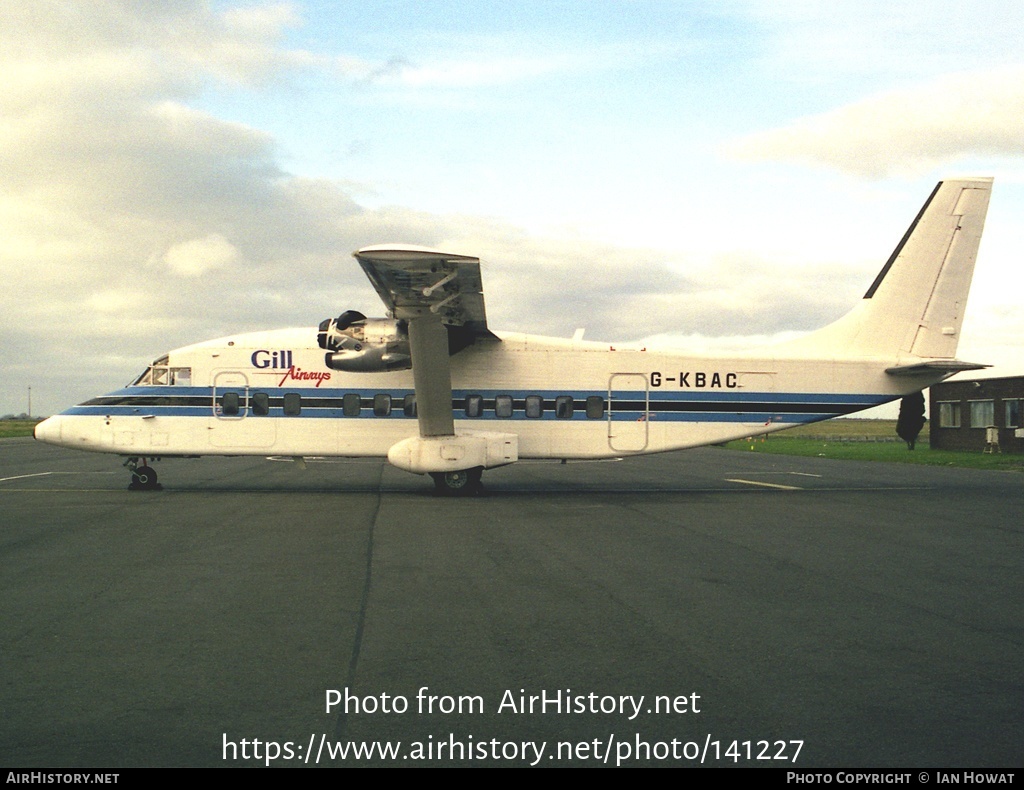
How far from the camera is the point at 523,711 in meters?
5.27

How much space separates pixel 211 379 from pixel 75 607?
518 inches

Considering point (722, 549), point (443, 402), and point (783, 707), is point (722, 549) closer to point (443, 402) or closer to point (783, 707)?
point (783, 707)

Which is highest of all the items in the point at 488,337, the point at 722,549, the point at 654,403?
the point at 488,337

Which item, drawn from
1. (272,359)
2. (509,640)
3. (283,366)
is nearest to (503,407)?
(283,366)

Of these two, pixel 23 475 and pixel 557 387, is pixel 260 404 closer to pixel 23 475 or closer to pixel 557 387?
pixel 557 387

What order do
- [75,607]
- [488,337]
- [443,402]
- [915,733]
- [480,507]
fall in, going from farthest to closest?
1. [488,337]
2. [443,402]
3. [480,507]
4. [75,607]
5. [915,733]

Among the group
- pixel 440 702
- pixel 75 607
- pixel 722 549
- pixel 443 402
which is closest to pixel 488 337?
pixel 443 402

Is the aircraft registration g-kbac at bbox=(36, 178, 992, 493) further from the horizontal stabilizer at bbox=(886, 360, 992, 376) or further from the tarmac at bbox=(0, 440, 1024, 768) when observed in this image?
the tarmac at bbox=(0, 440, 1024, 768)

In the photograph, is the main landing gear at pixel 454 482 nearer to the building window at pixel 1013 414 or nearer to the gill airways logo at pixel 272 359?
the gill airways logo at pixel 272 359

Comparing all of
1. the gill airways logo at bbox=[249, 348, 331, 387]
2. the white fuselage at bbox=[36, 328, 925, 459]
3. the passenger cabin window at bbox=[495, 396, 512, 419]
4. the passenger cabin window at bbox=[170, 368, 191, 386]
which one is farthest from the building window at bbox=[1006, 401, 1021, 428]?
the passenger cabin window at bbox=[170, 368, 191, 386]

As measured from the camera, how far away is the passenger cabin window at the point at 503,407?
66.9 ft

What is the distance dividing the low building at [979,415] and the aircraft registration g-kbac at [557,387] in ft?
76.6

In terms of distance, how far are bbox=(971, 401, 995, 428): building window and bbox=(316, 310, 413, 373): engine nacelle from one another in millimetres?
35171
